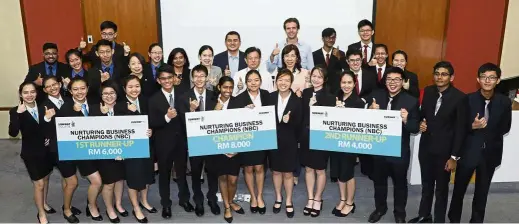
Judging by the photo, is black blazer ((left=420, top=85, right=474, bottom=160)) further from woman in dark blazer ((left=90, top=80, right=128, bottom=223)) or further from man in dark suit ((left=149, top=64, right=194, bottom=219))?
woman in dark blazer ((left=90, top=80, right=128, bottom=223))

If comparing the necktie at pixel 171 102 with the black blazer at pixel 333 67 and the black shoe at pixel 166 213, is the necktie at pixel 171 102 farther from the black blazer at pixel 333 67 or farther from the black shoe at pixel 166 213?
the black blazer at pixel 333 67

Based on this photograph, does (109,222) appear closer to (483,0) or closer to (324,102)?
(324,102)

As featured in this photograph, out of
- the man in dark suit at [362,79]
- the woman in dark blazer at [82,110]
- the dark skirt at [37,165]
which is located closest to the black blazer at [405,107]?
the man in dark suit at [362,79]

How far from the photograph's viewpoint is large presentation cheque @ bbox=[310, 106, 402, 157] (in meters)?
4.38

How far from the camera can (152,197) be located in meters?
5.34

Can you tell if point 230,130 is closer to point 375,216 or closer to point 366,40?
point 375,216

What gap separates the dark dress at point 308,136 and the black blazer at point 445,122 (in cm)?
80

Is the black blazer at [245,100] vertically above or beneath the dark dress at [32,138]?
above

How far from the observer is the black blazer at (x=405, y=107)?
4.27m

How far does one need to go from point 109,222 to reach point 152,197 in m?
0.61

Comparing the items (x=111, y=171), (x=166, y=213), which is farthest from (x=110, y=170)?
(x=166, y=213)

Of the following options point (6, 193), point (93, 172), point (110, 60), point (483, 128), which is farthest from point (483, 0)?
point (6, 193)

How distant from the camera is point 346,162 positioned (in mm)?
4617

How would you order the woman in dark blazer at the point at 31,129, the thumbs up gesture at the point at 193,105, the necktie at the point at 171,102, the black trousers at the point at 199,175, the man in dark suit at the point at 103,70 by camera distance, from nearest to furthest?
the woman in dark blazer at the point at 31,129 < the thumbs up gesture at the point at 193,105 < the necktie at the point at 171,102 < the black trousers at the point at 199,175 < the man in dark suit at the point at 103,70
